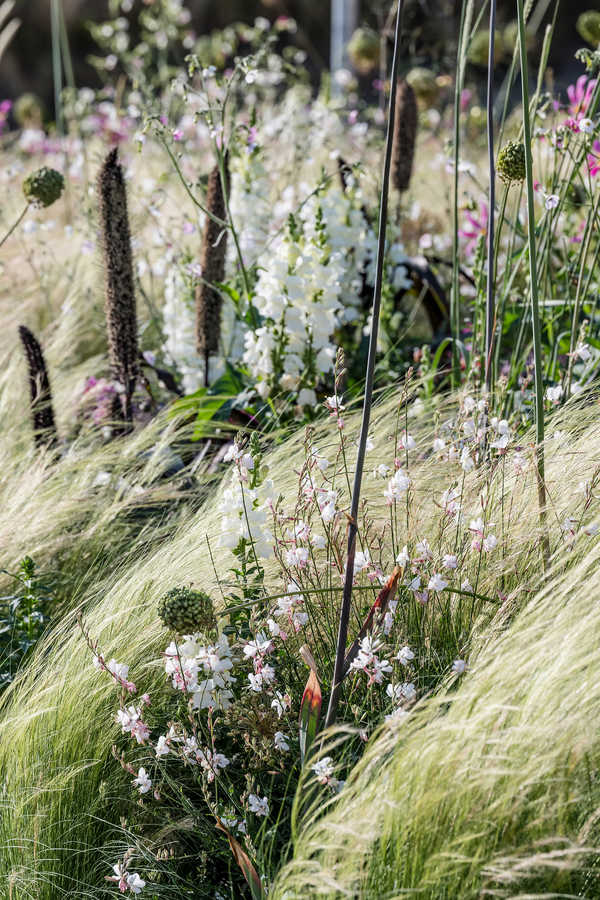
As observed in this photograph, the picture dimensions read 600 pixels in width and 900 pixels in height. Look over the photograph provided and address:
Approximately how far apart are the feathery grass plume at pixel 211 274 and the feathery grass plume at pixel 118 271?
0.20m

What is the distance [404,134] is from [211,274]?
0.84 metres

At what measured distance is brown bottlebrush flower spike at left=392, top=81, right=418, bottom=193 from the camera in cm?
272

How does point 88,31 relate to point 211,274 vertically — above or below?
above

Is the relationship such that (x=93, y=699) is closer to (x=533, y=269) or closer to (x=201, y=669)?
(x=201, y=669)

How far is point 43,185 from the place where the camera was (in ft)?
7.73

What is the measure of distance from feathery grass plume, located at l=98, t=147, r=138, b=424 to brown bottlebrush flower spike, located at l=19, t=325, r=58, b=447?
0.17 m

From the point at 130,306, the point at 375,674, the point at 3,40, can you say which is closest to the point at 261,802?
the point at 375,674

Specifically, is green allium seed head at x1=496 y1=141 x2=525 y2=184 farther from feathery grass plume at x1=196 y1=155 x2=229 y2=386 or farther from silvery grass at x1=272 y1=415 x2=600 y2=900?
silvery grass at x1=272 y1=415 x2=600 y2=900

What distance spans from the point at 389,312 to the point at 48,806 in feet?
5.86

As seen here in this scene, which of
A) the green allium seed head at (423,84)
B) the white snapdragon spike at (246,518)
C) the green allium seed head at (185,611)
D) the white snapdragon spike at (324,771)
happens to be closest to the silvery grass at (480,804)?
the white snapdragon spike at (324,771)

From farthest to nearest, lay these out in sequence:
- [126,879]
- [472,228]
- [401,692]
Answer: [472,228]
[401,692]
[126,879]

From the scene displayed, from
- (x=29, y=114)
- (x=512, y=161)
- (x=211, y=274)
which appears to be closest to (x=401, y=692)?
(x=512, y=161)

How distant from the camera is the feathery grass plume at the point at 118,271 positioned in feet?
6.59

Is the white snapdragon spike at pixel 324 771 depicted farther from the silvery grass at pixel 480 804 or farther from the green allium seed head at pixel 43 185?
the green allium seed head at pixel 43 185
